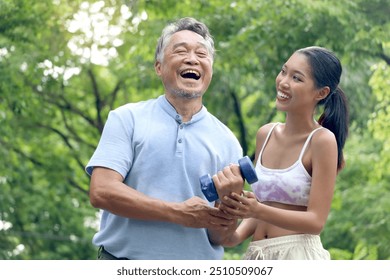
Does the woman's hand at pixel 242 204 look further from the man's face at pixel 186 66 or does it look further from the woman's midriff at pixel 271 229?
the man's face at pixel 186 66

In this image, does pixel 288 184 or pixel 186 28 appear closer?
pixel 288 184

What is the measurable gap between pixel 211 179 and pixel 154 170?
0.25 metres

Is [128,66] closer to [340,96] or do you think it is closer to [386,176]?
[386,176]

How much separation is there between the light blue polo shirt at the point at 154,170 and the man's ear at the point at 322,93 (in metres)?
0.44

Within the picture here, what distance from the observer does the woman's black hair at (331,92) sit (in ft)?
12.5

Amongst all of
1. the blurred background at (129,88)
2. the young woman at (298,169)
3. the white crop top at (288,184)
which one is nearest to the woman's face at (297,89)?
the young woman at (298,169)

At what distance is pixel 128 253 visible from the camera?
370 centimetres

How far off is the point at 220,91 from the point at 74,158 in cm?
332

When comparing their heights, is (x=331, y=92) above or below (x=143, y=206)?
above

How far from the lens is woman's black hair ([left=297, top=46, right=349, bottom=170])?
381 cm

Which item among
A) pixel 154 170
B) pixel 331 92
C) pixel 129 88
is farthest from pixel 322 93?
pixel 129 88

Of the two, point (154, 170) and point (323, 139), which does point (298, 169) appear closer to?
point (323, 139)

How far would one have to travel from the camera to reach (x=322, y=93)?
3.84 meters

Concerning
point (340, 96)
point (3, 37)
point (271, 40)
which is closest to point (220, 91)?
point (271, 40)
